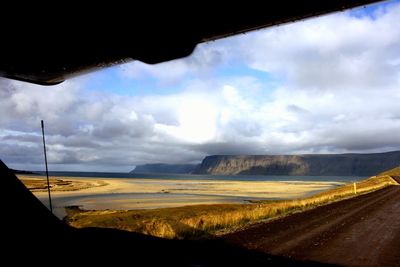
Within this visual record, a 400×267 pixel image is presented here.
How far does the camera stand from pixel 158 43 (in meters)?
3.46

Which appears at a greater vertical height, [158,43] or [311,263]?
[158,43]

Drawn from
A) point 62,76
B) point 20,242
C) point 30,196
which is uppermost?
point 62,76

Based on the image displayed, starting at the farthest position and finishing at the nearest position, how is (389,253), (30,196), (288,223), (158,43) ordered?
(288,223)
(389,253)
(158,43)
(30,196)

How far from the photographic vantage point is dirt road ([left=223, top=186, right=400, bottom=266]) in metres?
10.8

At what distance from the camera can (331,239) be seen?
45.1 feet

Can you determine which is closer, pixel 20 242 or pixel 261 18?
pixel 20 242

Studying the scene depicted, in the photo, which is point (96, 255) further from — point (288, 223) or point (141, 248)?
point (288, 223)

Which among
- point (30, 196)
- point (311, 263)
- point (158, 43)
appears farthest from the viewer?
point (311, 263)

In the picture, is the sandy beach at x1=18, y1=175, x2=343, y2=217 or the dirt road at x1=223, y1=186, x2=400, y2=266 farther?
the sandy beach at x1=18, y1=175, x2=343, y2=217

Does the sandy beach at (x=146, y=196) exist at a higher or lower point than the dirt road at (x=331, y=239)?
lower

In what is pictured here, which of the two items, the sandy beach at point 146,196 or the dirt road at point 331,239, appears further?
the sandy beach at point 146,196

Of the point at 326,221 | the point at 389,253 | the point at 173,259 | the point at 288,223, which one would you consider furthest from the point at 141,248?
the point at 326,221

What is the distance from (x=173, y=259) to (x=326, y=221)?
1707 cm

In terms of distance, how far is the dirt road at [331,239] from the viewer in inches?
424
